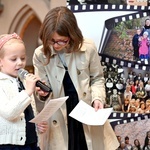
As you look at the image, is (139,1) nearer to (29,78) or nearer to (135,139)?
(135,139)

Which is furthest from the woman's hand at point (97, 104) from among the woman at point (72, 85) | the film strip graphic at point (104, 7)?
the film strip graphic at point (104, 7)

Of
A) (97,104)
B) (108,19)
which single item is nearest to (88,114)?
(97,104)

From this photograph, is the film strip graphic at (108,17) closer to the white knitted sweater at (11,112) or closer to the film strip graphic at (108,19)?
the film strip graphic at (108,19)

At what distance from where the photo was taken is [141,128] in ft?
7.82

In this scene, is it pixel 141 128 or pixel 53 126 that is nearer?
pixel 53 126

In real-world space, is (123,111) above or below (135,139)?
above

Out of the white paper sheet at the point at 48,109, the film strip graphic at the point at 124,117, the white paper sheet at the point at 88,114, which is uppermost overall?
the white paper sheet at the point at 48,109

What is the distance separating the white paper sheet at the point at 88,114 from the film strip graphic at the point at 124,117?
0.56 metres

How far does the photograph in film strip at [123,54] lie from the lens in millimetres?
2305

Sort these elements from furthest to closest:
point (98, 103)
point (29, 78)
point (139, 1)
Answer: point (139, 1) → point (98, 103) → point (29, 78)

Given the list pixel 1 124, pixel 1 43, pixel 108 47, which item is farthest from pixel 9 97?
pixel 108 47

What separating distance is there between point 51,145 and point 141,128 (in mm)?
672

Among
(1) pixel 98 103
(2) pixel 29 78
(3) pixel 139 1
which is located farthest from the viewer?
(3) pixel 139 1

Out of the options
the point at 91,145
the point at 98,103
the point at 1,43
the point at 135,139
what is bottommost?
the point at 135,139
